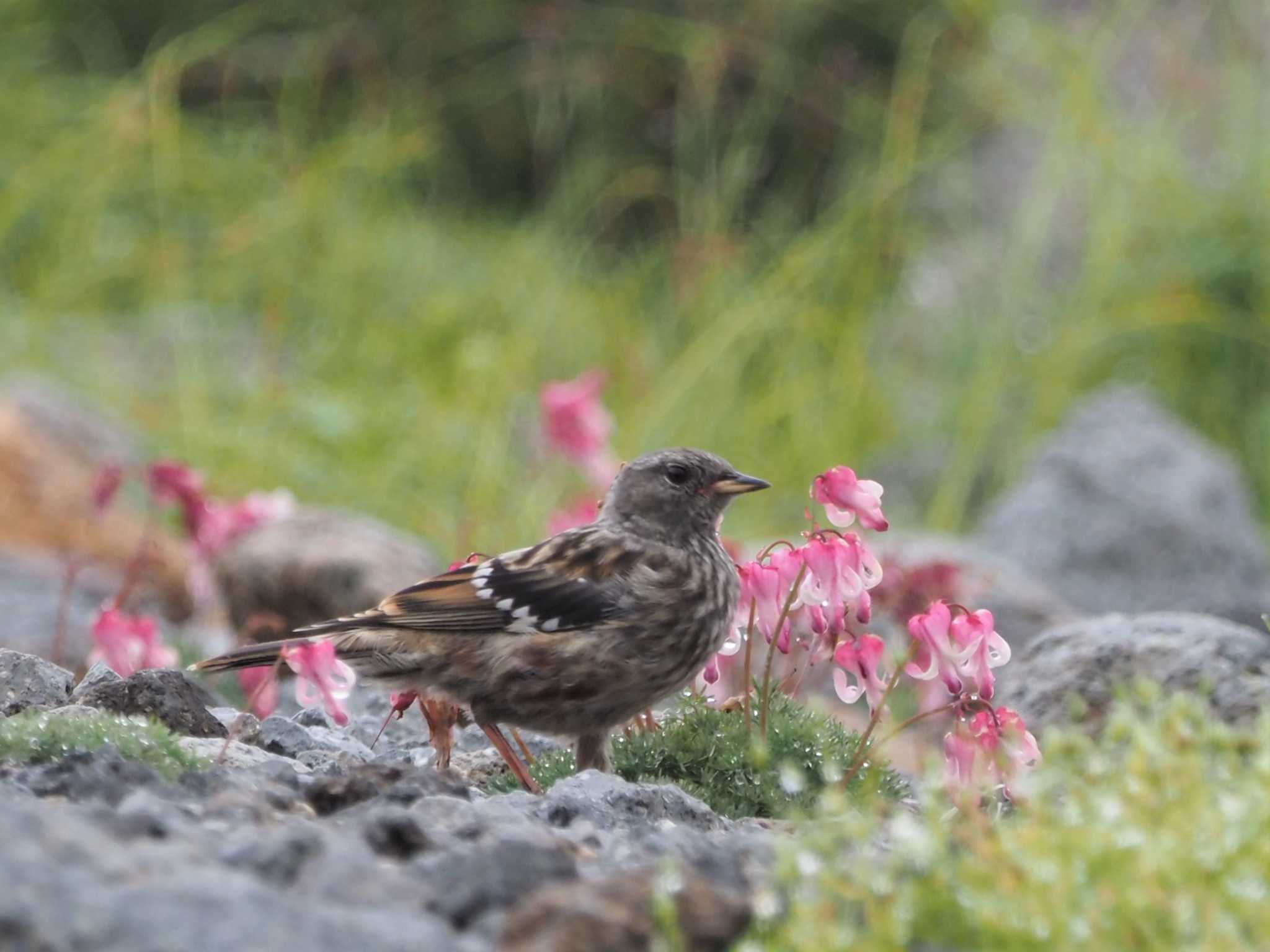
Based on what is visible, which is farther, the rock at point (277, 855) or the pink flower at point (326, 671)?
the pink flower at point (326, 671)

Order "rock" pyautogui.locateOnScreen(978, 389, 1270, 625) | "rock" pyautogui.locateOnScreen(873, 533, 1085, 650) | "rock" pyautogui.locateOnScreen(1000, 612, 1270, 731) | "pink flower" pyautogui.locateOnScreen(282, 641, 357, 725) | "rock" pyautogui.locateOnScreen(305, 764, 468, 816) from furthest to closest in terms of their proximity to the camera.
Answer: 1. "rock" pyautogui.locateOnScreen(978, 389, 1270, 625)
2. "rock" pyautogui.locateOnScreen(873, 533, 1085, 650)
3. "rock" pyautogui.locateOnScreen(1000, 612, 1270, 731)
4. "pink flower" pyautogui.locateOnScreen(282, 641, 357, 725)
5. "rock" pyautogui.locateOnScreen(305, 764, 468, 816)

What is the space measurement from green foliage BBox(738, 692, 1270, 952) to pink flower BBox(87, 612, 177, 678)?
9.01ft

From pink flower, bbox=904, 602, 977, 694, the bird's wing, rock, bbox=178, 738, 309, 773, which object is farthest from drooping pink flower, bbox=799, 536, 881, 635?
rock, bbox=178, 738, 309, 773

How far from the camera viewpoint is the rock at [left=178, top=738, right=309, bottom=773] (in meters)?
3.77

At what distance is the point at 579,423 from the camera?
22.2 feet

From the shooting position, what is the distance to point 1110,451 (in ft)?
29.5

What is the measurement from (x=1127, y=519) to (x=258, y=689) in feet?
18.5

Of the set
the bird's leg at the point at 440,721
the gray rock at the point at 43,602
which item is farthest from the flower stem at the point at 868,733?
the gray rock at the point at 43,602

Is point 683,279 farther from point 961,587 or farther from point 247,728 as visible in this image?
point 247,728

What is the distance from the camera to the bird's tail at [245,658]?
4.23 meters

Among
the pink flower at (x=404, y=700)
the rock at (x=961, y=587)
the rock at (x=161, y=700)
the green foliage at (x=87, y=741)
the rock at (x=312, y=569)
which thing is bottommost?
the rock at (x=312, y=569)

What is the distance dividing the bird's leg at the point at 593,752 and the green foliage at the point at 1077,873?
151 cm

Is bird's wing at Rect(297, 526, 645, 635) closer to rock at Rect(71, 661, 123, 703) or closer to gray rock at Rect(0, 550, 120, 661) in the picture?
rock at Rect(71, 661, 123, 703)

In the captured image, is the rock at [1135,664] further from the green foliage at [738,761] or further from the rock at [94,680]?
the rock at [94,680]
